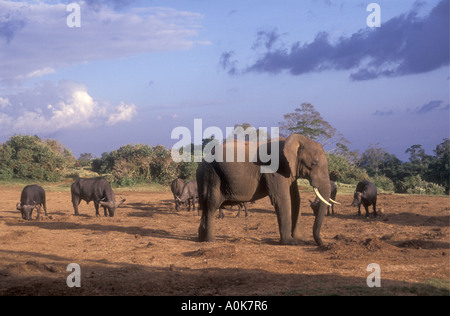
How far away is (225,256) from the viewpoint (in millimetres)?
10547

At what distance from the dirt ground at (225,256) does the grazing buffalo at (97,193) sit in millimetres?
970

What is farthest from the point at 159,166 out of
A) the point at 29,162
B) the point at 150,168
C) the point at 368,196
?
the point at 368,196

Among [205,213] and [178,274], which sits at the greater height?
[205,213]

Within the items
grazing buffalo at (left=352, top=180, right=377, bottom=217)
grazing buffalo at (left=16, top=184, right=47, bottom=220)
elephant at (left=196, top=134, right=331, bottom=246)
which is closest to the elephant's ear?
elephant at (left=196, top=134, right=331, bottom=246)

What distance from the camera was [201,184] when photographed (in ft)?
43.5

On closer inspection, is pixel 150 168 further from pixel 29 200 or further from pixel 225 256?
pixel 225 256

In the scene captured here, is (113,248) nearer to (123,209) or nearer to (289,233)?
(289,233)

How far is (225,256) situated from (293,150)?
362cm

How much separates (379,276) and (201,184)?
20.6ft

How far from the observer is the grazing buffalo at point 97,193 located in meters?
19.8

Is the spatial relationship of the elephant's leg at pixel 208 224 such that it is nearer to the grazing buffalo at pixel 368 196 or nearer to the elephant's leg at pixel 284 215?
the elephant's leg at pixel 284 215

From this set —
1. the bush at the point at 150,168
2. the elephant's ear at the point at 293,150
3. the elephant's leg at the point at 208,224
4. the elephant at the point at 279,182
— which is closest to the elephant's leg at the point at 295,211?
the elephant at the point at 279,182

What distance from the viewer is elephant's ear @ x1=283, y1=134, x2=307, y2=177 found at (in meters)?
12.3
